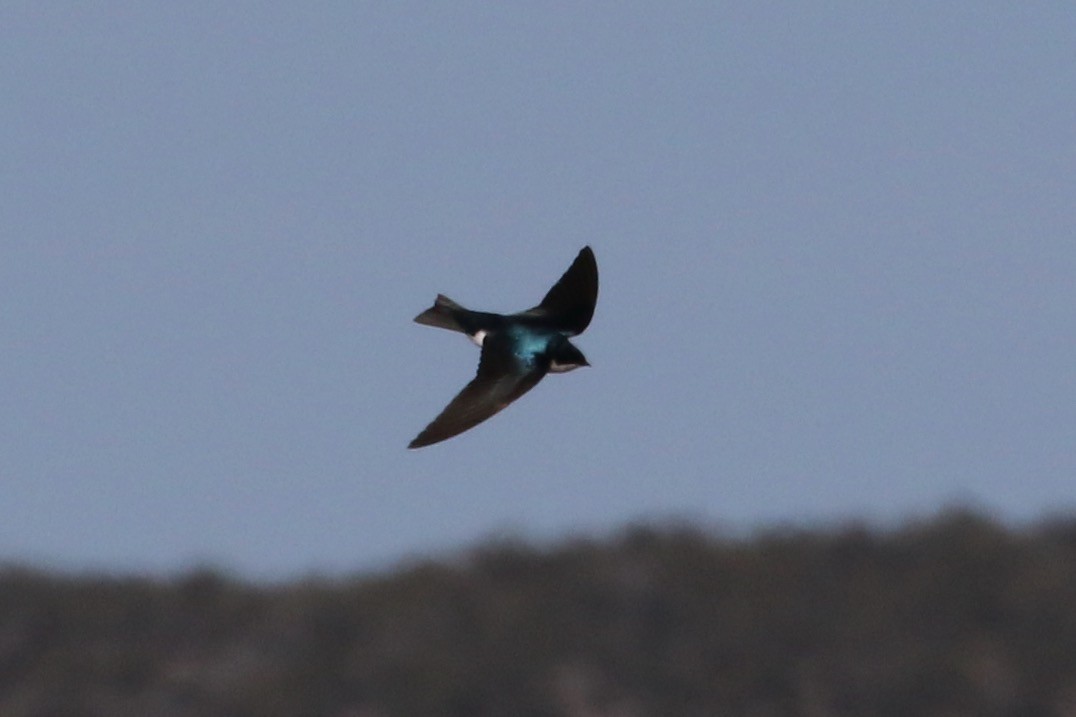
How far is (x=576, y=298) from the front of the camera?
34.8ft

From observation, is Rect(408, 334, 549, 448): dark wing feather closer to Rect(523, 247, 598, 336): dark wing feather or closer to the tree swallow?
the tree swallow

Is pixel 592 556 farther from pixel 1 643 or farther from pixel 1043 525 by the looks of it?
pixel 1 643

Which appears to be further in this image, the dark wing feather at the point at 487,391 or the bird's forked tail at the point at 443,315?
the bird's forked tail at the point at 443,315

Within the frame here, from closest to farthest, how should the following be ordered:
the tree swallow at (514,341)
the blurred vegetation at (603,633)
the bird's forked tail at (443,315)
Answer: the tree swallow at (514,341), the bird's forked tail at (443,315), the blurred vegetation at (603,633)

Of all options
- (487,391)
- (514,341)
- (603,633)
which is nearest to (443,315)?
(514,341)

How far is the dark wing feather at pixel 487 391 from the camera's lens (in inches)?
368

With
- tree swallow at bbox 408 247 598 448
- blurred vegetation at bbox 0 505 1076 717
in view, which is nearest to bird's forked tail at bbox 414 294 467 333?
tree swallow at bbox 408 247 598 448

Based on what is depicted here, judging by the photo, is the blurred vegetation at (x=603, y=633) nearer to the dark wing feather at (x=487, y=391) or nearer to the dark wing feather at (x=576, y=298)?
the dark wing feather at (x=576, y=298)

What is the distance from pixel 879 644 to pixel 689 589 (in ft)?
6.36

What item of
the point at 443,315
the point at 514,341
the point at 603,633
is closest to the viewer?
the point at 514,341

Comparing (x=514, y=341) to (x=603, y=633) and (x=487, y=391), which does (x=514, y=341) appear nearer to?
(x=487, y=391)

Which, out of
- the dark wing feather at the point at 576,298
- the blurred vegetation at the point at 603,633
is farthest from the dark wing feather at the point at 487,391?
the blurred vegetation at the point at 603,633

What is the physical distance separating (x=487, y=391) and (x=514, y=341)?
0.57m

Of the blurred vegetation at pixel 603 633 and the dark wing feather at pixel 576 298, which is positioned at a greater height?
the dark wing feather at pixel 576 298
